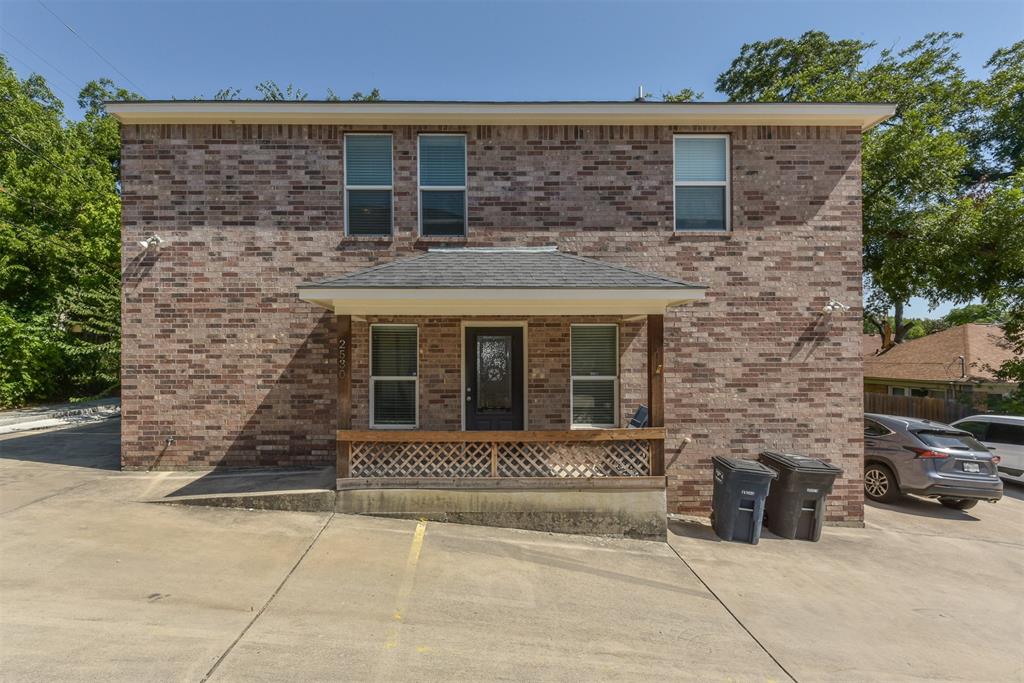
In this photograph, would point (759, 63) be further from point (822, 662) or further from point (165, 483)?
point (165, 483)

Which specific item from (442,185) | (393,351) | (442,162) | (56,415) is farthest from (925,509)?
(56,415)

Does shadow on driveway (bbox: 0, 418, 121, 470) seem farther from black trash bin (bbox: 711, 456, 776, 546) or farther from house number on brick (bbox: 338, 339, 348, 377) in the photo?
black trash bin (bbox: 711, 456, 776, 546)

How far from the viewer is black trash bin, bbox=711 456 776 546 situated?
644 cm

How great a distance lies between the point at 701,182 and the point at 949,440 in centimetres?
641

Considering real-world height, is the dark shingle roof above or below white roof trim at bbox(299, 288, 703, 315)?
above

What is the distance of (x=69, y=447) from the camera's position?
9.30 metres

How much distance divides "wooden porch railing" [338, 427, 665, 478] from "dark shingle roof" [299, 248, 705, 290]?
1.94 m

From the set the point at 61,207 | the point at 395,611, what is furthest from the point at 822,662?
the point at 61,207

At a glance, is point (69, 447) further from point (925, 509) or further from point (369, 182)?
point (925, 509)

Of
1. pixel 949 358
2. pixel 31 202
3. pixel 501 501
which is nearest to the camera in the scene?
pixel 501 501

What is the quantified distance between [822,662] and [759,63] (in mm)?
24957

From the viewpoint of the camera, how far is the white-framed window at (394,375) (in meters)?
7.53

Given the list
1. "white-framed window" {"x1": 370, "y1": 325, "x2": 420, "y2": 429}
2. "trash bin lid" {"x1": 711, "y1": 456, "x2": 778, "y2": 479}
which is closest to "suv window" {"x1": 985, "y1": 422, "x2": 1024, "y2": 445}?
Answer: "trash bin lid" {"x1": 711, "y1": 456, "x2": 778, "y2": 479}

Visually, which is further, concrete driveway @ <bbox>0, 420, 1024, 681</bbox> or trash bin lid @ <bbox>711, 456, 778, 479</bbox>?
trash bin lid @ <bbox>711, 456, 778, 479</bbox>
